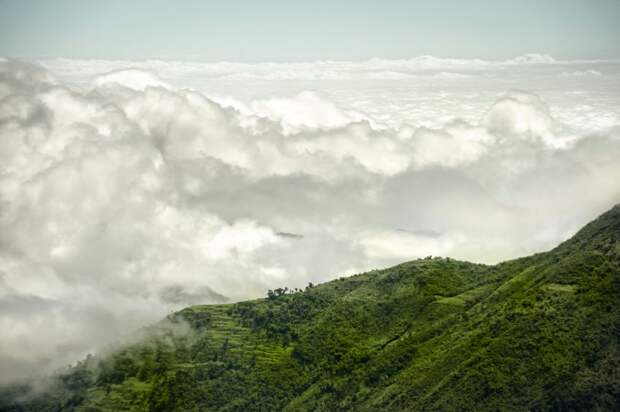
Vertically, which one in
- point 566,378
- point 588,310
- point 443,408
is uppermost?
point 588,310

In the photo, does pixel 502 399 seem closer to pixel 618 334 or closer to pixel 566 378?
pixel 566 378

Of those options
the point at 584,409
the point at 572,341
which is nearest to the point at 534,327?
the point at 572,341

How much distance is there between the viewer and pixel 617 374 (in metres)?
164

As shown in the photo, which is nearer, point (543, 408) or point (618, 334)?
point (543, 408)

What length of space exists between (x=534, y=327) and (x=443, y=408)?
45.1 metres

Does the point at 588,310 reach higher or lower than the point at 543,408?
higher

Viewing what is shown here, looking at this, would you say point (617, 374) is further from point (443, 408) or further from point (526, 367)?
point (443, 408)

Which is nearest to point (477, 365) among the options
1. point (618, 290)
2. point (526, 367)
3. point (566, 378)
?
point (526, 367)

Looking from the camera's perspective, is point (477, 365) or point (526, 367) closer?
point (526, 367)

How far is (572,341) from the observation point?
18362cm

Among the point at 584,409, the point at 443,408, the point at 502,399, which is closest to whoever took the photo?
the point at 584,409

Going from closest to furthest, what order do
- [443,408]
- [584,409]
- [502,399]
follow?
[584,409], [502,399], [443,408]

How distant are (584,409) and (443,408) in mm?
45966

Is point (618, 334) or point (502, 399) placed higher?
point (618, 334)
